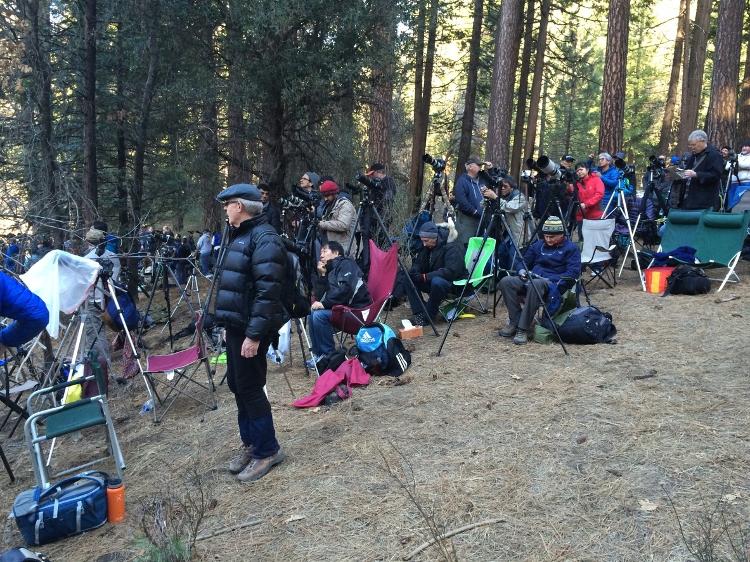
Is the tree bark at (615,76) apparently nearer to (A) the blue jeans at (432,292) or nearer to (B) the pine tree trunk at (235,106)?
(A) the blue jeans at (432,292)

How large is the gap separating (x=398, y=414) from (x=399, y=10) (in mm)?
7112

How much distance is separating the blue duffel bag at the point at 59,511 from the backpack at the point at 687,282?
6366mm

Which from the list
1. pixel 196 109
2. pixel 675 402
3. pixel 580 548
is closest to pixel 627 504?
pixel 580 548

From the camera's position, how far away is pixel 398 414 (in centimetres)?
432

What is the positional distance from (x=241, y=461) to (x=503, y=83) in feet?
28.9

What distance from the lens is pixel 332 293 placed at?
18.9ft

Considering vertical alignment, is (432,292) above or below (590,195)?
below

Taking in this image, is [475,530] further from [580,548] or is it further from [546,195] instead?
[546,195]

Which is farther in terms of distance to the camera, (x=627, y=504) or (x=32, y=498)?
(x=32, y=498)

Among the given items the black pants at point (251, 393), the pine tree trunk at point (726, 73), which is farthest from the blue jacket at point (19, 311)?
the pine tree trunk at point (726, 73)


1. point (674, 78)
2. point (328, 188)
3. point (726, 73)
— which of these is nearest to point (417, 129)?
point (726, 73)

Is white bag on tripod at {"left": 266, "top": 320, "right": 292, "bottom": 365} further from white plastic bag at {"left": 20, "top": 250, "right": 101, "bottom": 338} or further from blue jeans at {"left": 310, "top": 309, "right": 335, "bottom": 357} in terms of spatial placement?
white plastic bag at {"left": 20, "top": 250, "right": 101, "bottom": 338}

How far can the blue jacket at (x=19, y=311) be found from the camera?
3.18 meters

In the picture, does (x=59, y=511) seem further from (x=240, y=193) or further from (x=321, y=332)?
(x=321, y=332)
